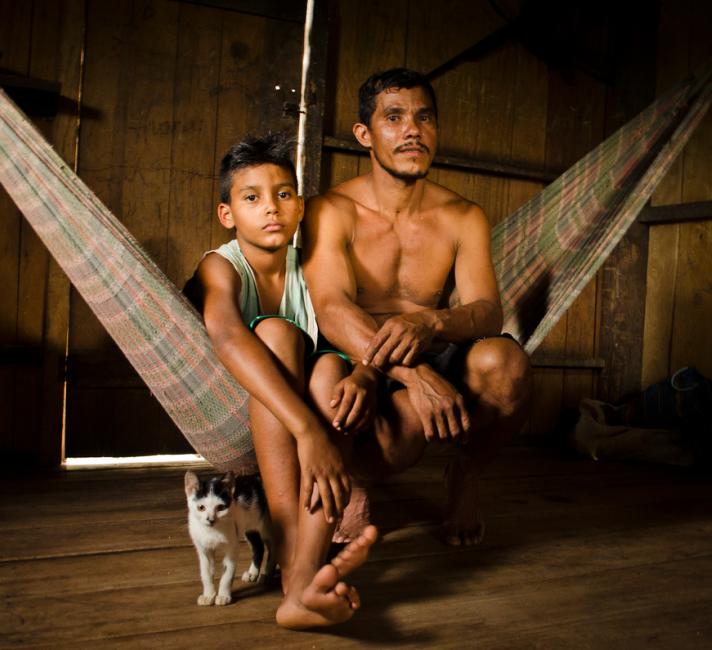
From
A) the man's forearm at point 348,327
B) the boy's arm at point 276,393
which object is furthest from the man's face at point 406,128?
the boy's arm at point 276,393

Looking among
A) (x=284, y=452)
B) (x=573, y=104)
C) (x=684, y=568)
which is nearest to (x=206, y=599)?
(x=284, y=452)

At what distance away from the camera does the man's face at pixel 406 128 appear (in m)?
1.57

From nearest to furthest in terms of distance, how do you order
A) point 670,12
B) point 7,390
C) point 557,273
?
point 557,273
point 7,390
point 670,12

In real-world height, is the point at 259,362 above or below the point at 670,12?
below

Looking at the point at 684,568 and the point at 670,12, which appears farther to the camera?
the point at 670,12

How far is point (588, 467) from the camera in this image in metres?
2.57

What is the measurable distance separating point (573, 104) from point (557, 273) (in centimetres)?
159

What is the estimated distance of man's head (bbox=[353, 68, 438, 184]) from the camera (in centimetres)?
157

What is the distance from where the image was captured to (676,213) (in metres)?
3.03

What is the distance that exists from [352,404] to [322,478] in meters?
0.14

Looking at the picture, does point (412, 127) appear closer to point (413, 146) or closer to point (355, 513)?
point (413, 146)

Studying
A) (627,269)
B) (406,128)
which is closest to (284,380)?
(406,128)

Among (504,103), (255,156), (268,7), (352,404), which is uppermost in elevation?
(268,7)

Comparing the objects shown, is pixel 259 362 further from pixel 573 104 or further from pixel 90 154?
pixel 573 104
